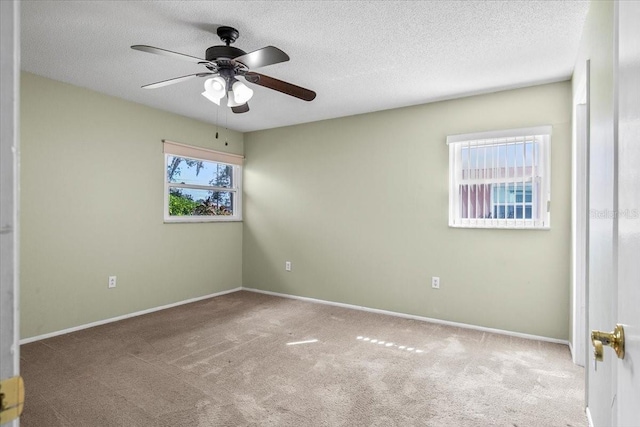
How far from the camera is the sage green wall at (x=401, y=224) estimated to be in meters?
3.26

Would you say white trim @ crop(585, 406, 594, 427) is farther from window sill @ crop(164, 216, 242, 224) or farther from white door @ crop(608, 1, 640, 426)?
window sill @ crop(164, 216, 242, 224)

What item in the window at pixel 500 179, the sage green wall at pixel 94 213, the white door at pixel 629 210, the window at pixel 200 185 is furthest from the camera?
the window at pixel 200 185

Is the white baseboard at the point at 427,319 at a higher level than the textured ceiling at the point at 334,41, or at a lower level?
lower

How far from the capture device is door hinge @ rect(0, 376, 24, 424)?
487 millimetres

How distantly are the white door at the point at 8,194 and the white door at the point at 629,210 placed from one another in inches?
40.7

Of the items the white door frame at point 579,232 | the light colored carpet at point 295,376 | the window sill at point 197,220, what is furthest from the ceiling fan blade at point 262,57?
the window sill at point 197,220

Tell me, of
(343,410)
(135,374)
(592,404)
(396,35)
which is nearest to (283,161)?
(396,35)

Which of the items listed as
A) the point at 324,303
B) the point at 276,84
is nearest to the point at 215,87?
the point at 276,84

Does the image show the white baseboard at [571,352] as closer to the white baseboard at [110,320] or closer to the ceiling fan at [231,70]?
the ceiling fan at [231,70]

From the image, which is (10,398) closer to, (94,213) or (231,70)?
(231,70)

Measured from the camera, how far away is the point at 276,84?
8.02 feet

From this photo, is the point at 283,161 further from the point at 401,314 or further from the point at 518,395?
the point at 518,395

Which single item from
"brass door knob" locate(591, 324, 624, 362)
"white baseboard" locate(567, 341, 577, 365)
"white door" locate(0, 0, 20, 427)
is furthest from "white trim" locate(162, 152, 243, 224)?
"brass door knob" locate(591, 324, 624, 362)

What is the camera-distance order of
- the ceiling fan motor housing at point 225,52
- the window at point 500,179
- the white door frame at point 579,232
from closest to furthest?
the ceiling fan motor housing at point 225,52 → the white door frame at point 579,232 → the window at point 500,179
